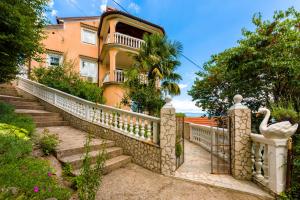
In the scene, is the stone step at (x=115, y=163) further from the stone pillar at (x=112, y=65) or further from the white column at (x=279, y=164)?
the stone pillar at (x=112, y=65)

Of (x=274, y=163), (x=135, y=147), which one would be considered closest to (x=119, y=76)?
(x=135, y=147)

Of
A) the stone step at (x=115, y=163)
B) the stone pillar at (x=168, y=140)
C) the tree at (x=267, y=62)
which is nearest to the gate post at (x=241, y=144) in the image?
the stone pillar at (x=168, y=140)

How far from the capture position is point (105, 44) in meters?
12.9

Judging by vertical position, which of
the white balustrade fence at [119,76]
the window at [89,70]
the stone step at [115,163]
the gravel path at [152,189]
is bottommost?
the gravel path at [152,189]

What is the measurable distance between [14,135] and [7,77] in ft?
12.0

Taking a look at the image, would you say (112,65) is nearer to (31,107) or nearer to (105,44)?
(105,44)

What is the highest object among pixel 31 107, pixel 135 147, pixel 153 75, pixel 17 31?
pixel 17 31

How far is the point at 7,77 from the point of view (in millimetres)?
6484

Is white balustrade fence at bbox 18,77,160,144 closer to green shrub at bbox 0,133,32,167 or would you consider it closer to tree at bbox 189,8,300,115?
green shrub at bbox 0,133,32,167

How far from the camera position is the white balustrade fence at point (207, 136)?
671cm

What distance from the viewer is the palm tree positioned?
913 cm

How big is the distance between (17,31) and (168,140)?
5716 mm

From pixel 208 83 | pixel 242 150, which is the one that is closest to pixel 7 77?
pixel 242 150

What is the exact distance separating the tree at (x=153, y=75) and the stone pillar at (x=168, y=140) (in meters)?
3.46
